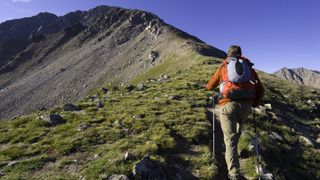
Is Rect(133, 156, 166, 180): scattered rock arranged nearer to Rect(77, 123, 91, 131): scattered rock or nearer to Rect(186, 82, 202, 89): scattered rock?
Rect(77, 123, 91, 131): scattered rock

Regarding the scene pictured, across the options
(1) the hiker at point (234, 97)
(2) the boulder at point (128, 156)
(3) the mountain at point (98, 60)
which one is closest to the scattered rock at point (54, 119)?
(2) the boulder at point (128, 156)

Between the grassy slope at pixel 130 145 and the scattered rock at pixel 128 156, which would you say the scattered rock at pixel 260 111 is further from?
the scattered rock at pixel 128 156

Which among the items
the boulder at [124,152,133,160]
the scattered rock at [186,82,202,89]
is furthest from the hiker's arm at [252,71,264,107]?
the scattered rock at [186,82,202,89]

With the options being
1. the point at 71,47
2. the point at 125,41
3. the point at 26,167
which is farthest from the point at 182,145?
the point at 71,47

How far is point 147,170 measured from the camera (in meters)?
11.2

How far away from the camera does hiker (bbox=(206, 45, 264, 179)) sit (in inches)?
422

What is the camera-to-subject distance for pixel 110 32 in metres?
135

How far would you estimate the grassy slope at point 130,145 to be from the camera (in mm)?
12023

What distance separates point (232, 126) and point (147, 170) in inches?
119

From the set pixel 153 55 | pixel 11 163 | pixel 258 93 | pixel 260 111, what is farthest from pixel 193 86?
pixel 153 55

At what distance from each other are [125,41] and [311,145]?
106121 millimetres

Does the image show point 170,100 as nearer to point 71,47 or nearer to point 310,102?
point 310,102

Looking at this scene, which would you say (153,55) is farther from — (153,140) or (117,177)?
(117,177)

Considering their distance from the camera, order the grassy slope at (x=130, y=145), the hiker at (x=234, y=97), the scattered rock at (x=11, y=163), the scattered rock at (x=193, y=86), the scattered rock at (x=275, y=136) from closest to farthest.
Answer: the hiker at (x=234, y=97) → the grassy slope at (x=130, y=145) → the scattered rock at (x=11, y=163) → the scattered rock at (x=275, y=136) → the scattered rock at (x=193, y=86)
